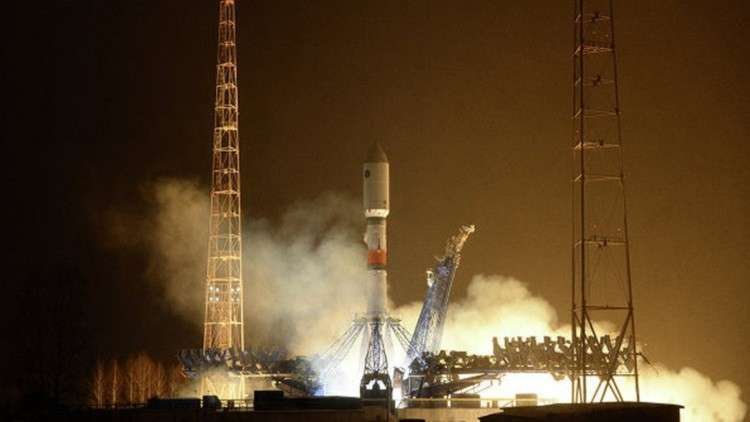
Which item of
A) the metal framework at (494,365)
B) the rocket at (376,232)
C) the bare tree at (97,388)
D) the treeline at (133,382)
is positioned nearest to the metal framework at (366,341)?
the rocket at (376,232)

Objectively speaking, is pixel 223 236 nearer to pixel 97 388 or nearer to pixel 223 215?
pixel 223 215

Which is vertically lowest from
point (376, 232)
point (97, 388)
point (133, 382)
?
point (97, 388)

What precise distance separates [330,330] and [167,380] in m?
10.7

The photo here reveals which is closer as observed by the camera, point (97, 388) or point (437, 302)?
point (437, 302)

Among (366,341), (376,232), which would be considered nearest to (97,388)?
(366,341)

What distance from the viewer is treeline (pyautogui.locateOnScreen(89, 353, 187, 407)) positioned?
7062cm

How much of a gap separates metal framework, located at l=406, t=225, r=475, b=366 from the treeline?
13044mm

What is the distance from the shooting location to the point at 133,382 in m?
75.1

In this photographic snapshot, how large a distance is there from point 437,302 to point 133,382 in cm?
1940

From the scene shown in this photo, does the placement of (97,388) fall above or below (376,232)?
below

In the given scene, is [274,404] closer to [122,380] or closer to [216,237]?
[216,237]

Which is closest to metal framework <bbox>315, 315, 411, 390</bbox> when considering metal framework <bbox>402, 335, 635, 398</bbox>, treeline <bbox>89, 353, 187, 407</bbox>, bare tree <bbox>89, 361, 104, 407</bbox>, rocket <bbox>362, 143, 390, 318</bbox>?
rocket <bbox>362, 143, 390, 318</bbox>

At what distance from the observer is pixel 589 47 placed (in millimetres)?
51906

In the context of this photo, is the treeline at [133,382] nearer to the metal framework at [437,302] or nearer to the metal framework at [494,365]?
the metal framework at [437,302]
